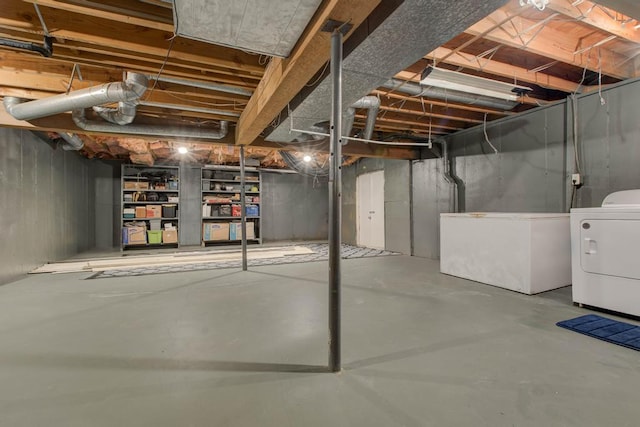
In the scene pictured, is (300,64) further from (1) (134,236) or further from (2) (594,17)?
(1) (134,236)

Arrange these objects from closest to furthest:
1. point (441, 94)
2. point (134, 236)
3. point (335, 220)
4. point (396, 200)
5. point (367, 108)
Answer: point (335, 220), point (441, 94), point (367, 108), point (396, 200), point (134, 236)

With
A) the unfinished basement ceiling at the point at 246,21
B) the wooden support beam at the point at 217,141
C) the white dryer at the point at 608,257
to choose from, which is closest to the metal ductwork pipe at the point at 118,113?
the wooden support beam at the point at 217,141

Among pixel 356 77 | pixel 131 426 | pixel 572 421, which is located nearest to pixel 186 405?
pixel 131 426

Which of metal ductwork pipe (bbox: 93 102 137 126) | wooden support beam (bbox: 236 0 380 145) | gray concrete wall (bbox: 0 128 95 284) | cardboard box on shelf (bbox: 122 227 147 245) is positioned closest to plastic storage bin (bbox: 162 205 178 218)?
cardboard box on shelf (bbox: 122 227 147 245)

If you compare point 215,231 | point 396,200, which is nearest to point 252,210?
point 215,231

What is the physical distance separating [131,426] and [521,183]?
4.44 metres

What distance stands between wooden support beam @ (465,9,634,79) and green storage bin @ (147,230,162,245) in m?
6.72

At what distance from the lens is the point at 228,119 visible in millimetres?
3734

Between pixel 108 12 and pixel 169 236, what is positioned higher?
pixel 108 12

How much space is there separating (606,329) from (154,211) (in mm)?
7334

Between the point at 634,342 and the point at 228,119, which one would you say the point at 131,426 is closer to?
the point at 634,342

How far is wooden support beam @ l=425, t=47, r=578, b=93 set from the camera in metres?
2.39

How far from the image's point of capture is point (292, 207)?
25.4ft

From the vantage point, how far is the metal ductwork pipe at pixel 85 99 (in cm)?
241
